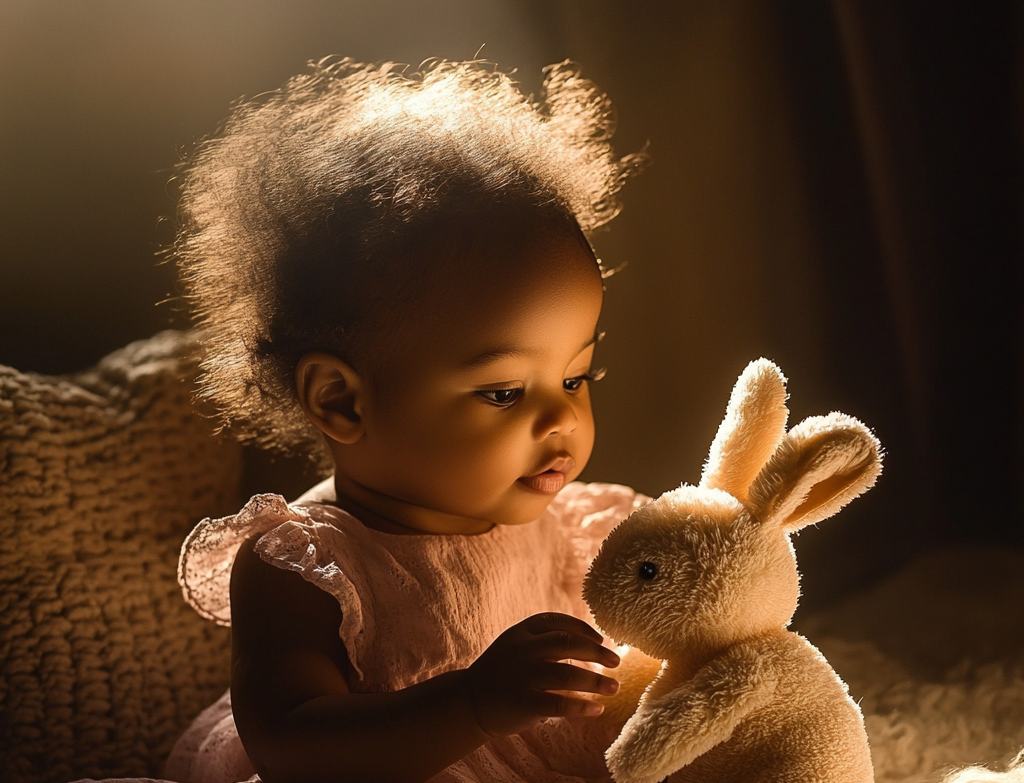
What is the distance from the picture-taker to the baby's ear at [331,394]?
Result: 0.80 meters

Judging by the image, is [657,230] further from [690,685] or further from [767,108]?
[690,685]

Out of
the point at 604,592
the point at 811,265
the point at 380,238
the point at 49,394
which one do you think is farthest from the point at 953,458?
the point at 49,394

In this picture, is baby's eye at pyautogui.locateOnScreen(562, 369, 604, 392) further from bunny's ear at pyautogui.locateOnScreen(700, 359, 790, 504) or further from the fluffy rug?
the fluffy rug

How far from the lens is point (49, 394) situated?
1003 mm

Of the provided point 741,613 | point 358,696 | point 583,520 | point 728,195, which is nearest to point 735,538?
point 741,613

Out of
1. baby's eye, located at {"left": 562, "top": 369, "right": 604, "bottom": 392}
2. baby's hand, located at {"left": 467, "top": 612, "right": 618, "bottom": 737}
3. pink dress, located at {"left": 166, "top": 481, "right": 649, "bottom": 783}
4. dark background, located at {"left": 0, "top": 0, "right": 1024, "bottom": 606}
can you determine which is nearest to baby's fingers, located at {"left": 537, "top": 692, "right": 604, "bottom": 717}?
baby's hand, located at {"left": 467, "top": 612, "right": 618, "bottom": 737}

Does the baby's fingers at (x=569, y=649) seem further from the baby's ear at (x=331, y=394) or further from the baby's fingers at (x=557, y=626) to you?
the baby's ear at (x=331, y=394)

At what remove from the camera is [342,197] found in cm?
79

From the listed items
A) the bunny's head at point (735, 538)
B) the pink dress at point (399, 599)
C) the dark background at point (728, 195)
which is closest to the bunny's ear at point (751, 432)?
the bunny's head at point (735, 538)

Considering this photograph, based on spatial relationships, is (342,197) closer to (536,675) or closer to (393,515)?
(393,515)

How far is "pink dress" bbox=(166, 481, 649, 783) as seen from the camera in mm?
771

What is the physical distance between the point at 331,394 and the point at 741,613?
1.29 ft

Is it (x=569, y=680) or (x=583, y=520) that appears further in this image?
(x=583, y=520)

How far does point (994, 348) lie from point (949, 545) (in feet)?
0.73
